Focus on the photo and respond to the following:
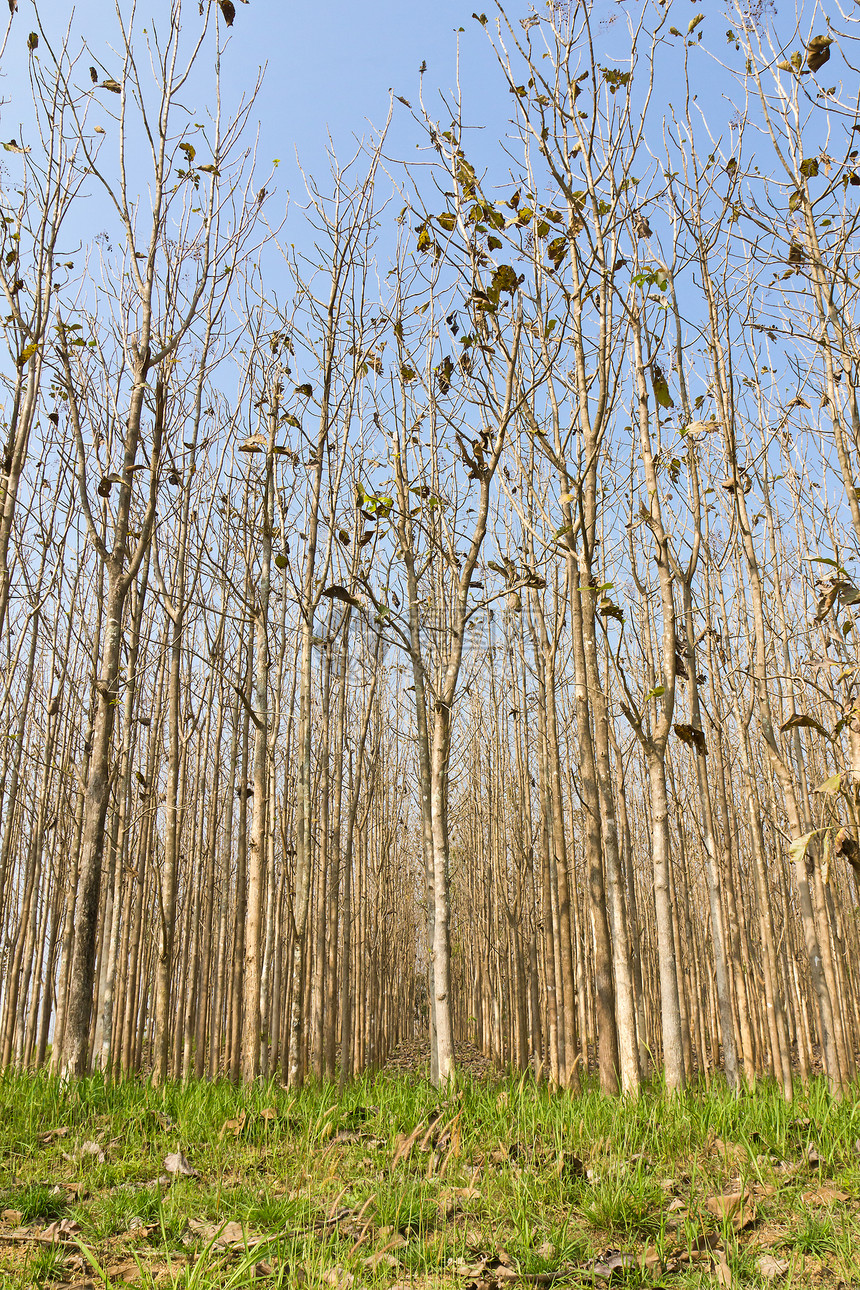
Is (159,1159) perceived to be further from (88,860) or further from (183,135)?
(183,135)

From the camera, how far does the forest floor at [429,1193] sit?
228 cm

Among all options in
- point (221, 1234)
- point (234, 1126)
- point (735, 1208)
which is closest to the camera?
point (221, 1234)

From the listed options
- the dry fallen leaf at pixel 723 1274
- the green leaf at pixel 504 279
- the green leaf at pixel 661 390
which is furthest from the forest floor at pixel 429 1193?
the green leaf at pixel 504 279

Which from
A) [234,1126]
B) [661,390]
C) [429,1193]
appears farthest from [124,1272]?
[661,390]

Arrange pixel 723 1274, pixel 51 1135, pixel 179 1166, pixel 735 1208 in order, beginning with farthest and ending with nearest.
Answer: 1. pixel 51 1135
2. pixel 179 1166
3. pixel 735 1208
4. pixel 723 1274

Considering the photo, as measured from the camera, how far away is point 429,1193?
9.10 feet

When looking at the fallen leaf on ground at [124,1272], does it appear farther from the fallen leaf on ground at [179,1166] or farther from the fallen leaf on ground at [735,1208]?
the fallen leaf on ground at [735,1208]

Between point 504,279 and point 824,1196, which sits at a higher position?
point 504,279

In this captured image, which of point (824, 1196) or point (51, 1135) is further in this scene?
point (51, 1135)

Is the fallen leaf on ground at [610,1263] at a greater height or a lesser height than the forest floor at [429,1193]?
lesser

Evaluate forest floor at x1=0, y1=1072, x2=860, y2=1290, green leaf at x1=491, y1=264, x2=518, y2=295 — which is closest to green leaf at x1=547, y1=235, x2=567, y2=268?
green leaf at x1=491, y1=264, x2=518, y2=295

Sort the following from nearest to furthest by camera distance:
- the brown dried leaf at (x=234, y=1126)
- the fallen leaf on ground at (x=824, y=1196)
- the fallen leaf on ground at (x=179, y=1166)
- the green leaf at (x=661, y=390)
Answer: the fallen leaf on ground at (x=824, y=1196), the fallen leaf on ground at (x=179, y=1166), the brown dried leaf at (x=234, y=1126), the green leaf at (x=661, y=390)

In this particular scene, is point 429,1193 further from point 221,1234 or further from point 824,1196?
point 824,1196

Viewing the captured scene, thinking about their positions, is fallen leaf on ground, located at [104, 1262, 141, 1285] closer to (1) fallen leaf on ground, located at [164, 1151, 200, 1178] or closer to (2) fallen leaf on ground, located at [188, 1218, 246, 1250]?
(2) fallen leaf on ground, located at [188, 1218, 246, 1250]
